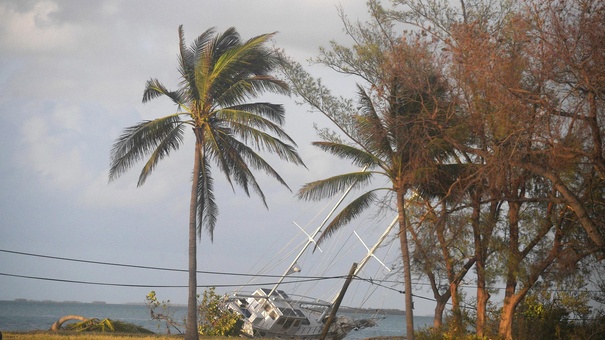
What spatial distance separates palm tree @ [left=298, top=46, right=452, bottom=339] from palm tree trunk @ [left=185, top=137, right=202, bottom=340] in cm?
344

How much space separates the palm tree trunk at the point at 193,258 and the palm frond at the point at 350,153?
380cm

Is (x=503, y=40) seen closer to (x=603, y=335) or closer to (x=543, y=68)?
(x=543, y=68)

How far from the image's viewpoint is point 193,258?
21734 millimetres

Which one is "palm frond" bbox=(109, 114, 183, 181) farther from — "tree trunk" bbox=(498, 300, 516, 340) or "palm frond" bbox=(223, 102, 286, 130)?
"tree trunk" bbox=(498, 300, 516, 340)

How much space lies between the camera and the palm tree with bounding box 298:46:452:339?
19.9 meters

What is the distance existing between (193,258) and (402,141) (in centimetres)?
705

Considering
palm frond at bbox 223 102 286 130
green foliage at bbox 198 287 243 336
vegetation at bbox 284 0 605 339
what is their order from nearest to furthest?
vegetation at bbox 284 0 605 339 < palm frond at bbox 223 102 286 130 < green foliage at bbox 198 287 243 336

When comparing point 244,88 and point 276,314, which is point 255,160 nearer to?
point 244,88

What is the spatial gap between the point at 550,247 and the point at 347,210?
641cm

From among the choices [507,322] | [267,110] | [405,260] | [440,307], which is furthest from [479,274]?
[267,110]

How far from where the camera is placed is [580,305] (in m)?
24.4

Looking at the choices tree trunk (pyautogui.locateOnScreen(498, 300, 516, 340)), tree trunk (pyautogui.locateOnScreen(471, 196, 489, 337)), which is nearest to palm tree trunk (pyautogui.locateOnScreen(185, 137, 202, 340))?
tree trunk (pyautogui.locateOnScreen(471, 196, 489, 337))

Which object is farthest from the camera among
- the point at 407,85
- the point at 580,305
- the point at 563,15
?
the point at 580,305

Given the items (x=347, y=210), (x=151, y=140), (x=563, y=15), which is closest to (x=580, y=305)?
(x=347, y=210)
